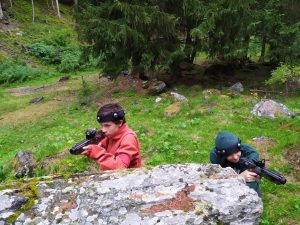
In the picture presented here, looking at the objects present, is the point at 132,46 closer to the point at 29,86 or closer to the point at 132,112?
the point at 132,112

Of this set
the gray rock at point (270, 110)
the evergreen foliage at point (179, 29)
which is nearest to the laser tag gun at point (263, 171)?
the gray rock at point (270, 110)

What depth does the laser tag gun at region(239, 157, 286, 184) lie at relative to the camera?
417cm

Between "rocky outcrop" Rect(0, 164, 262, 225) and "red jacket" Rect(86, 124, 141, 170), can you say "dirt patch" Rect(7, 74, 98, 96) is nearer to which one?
"red jacket" Rect(86, 124, 141, 170)

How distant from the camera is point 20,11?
47938 millimetres

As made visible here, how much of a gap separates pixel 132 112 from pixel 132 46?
422 cm

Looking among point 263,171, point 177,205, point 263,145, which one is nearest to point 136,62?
point 263,145

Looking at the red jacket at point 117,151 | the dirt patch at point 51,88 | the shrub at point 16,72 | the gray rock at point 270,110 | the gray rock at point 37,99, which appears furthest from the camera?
the shrub at point 16,72

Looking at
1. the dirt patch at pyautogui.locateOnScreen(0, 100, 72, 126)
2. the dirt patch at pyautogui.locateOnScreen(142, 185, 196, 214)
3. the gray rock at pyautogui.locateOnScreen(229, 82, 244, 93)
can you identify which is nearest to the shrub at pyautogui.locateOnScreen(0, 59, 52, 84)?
the dirt patch at pyautogui.locateOnScreen(0, 100, 72, 126)

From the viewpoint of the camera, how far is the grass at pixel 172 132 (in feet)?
27.2

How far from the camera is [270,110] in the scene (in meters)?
12.2

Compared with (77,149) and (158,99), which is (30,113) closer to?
(158,99)

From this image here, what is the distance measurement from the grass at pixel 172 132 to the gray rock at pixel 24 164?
0.17m

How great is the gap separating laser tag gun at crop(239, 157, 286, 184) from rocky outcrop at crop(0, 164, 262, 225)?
58 centimetres

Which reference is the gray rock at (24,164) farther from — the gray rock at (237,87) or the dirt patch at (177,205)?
the gray rock at (237,87)
